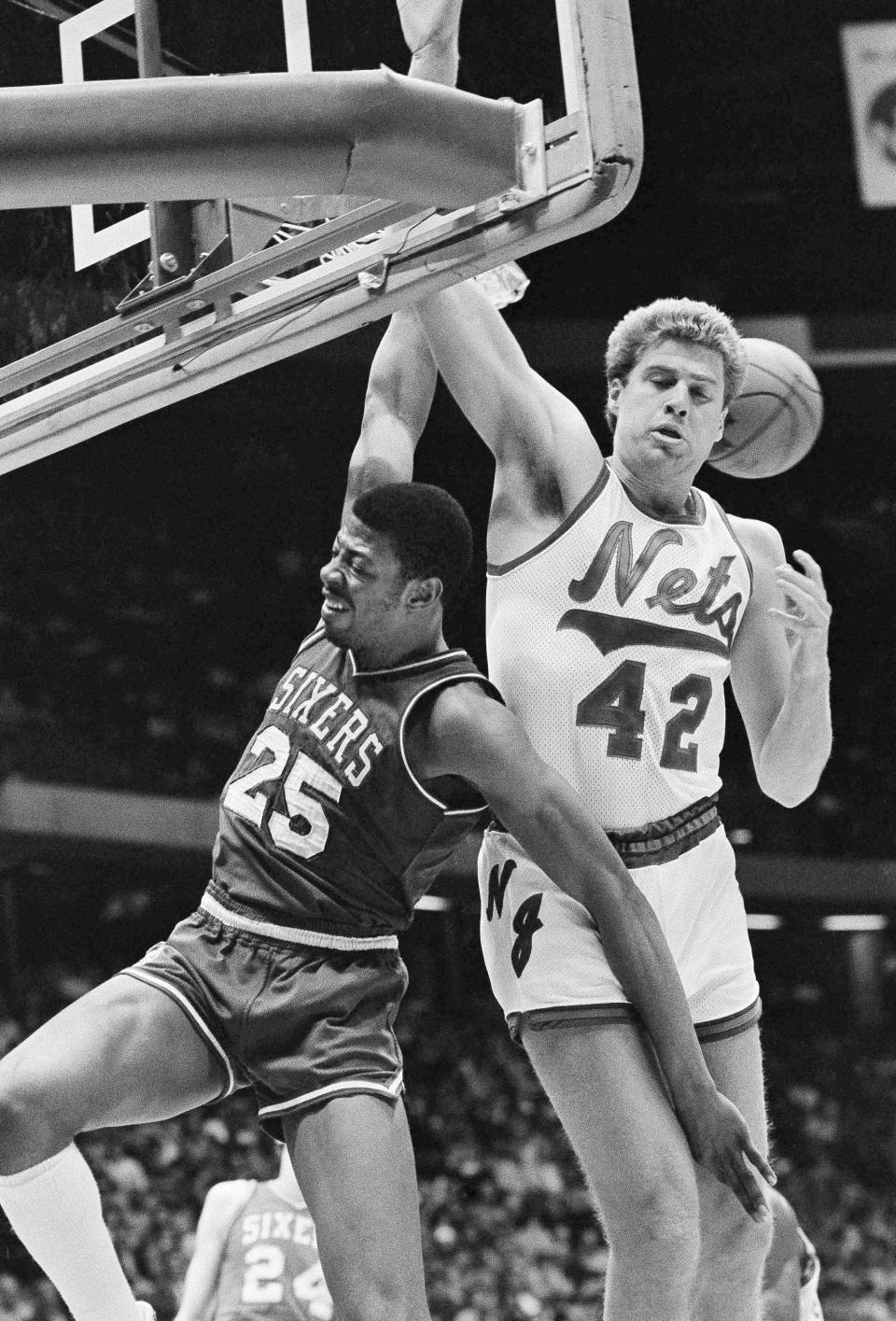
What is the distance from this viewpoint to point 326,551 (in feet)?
52.3

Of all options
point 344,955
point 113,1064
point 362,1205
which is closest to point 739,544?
point 344,955

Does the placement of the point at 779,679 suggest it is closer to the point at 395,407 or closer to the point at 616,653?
Result: the point at 616,653

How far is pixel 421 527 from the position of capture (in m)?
3.83

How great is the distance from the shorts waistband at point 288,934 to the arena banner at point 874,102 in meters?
9.60

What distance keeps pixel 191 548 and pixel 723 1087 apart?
12.6 m

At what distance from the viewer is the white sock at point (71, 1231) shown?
3461 mm

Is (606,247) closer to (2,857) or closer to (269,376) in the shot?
(269,376)

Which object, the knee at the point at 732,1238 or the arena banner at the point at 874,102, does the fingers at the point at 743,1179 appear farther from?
the arena banner at the point at 874,102

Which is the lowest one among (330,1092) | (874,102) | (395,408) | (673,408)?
(330,1092)

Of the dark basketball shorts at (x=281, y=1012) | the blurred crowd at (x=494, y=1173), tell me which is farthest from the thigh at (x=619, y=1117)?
the blurred crowd at (x=494, y=1173)

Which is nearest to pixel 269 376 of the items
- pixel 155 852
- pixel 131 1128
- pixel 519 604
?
pixel 155 852

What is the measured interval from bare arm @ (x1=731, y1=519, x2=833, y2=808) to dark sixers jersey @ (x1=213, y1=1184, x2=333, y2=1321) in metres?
3.29

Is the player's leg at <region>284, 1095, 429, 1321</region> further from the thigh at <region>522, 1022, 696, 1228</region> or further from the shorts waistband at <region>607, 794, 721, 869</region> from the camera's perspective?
the shorts waistband at <region>607, 794, 721, 869</region>

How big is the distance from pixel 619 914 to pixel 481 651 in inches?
459
